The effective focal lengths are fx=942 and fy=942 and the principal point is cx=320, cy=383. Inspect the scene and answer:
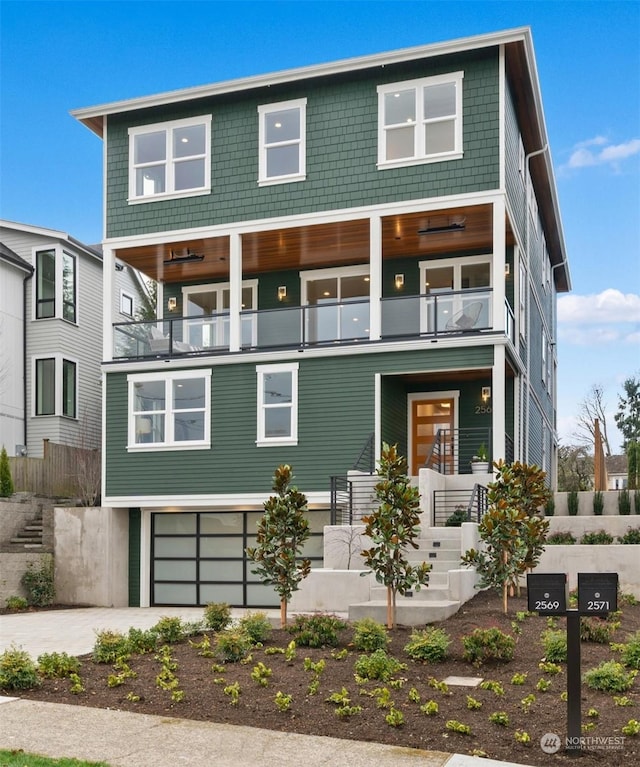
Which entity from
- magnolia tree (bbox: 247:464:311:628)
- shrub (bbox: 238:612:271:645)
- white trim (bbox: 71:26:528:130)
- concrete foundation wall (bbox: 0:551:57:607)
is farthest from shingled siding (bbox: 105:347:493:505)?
shrub (bbox: 238:612:271:645)

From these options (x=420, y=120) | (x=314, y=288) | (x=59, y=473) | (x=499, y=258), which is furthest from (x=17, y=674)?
(x=59, y=473)

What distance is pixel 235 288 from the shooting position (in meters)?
20.7

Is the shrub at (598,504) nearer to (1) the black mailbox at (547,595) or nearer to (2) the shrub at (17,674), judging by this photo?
(1) the black mailbox at (547,595)

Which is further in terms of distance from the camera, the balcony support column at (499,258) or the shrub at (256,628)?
the balcony support column at (499,258)

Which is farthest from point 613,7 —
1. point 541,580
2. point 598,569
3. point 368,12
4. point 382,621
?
point 541,580

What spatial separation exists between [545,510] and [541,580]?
12781 mm

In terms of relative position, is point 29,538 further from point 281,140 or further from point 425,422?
point 281,140

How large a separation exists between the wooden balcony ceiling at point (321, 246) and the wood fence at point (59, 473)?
5324mm

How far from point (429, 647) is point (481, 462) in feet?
29.2

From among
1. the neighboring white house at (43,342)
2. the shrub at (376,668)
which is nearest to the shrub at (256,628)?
the shrub at (376,668)

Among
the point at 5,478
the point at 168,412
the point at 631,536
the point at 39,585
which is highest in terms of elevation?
A: the point at 168,412

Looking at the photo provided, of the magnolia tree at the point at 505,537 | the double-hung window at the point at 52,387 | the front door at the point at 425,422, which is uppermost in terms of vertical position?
the double-hung window at the point at 52,387

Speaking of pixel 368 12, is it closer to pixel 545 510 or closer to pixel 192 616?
pixel 545 510

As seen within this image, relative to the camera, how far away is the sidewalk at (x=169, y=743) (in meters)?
7.09
